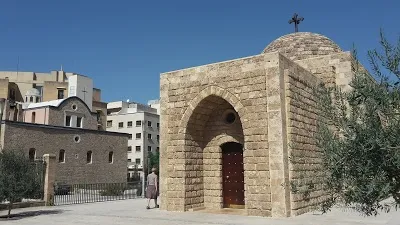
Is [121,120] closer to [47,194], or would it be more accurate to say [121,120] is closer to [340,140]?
[47,194]

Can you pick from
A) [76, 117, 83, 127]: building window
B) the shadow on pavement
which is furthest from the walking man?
[76, 117, 83, 127]: building window

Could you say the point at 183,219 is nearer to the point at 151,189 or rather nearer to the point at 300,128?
the point at 151,189

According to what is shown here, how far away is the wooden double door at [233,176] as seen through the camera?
13242 millimetres

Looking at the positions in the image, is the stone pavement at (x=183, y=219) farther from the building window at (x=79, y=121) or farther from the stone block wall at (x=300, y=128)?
the building window at (x=79, y=121)

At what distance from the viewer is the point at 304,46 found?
57.9ft

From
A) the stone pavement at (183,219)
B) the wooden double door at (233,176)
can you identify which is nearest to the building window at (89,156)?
the stone pavement at (183,219)

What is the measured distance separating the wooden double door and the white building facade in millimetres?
45801

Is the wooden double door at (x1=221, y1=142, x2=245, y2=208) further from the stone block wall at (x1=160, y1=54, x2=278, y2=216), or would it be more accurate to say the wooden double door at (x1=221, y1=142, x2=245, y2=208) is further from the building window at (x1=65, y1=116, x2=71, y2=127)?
the building window at (x1=65, y1=116, x2=71, y2=127)

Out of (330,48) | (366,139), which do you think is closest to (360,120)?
(366,139)

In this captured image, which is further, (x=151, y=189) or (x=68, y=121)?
(x=68, y=121)

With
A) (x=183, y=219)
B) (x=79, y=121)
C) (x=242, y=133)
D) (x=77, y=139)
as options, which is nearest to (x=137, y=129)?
(x=79, y=121)

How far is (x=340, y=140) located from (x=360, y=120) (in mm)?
358

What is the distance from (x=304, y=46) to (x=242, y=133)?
6774mm

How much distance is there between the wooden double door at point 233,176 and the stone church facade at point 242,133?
34 mm
